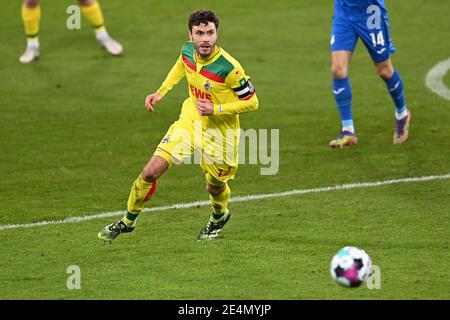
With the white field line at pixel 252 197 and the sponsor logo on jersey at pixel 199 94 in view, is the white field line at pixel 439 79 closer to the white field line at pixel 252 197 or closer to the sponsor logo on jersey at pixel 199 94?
the white field line at pixel 252 197

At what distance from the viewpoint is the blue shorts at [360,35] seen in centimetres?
1123

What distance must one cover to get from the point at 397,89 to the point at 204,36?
4105 millimetres

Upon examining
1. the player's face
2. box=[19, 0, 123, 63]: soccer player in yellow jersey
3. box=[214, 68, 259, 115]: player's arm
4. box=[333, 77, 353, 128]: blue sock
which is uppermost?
box=[19, 0, 123, 63]: soccer player in yellow jersey

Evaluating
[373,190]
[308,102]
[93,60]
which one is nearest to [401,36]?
[308,102]

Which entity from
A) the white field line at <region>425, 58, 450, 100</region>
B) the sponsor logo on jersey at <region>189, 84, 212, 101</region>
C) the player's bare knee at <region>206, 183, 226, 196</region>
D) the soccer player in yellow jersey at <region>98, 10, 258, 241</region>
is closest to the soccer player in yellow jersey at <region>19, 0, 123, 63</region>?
the white field line at <region>425, 58, 450, 100</region>

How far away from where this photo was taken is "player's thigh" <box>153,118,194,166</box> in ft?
27.1

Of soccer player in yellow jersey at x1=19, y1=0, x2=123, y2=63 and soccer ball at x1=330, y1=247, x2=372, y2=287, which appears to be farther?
soccer player in yellow jersey at x1=19, y1=0, x2=123, y2=63

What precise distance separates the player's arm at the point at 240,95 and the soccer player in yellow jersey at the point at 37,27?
24.1 feet

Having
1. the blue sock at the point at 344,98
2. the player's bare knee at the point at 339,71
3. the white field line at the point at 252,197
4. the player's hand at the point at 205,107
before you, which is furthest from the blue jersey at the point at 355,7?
the player's hand at the point at 205,107

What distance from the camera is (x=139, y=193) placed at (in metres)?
8.35

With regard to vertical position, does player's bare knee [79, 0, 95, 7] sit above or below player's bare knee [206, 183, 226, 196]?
above

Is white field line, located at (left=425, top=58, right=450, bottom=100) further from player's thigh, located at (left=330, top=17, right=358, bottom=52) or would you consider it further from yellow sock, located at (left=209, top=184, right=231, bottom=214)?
yellow sock, located at (left=209, top=184, right=231, bottom=214)

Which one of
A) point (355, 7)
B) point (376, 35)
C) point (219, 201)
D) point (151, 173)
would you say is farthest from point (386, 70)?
point (151, 173)
